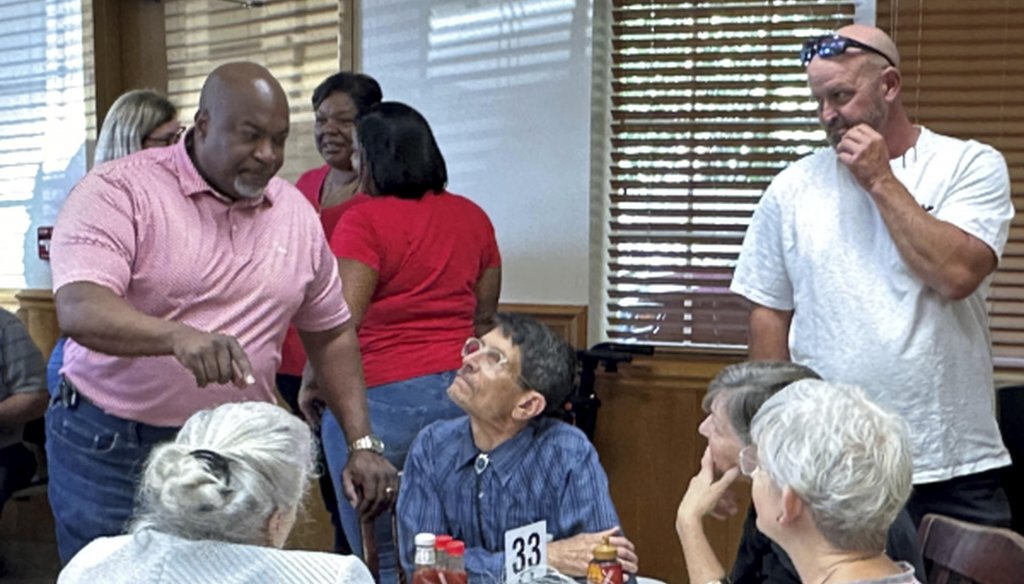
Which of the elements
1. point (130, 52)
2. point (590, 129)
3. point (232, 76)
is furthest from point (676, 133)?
point (130, 52)

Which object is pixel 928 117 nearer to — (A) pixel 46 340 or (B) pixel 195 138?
(B) pixel 195 138

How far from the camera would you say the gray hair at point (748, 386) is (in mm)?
2027

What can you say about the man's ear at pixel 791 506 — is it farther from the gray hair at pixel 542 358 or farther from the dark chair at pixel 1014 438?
the dark chair at pixel 1014 438

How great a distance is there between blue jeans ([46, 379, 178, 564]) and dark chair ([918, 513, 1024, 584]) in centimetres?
134

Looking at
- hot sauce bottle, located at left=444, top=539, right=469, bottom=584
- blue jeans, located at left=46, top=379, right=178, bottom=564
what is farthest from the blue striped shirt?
blue jeans, located at left=46, top=379, right=178, bottom=564

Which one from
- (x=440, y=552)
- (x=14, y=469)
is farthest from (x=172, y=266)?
(x=14, y=469)

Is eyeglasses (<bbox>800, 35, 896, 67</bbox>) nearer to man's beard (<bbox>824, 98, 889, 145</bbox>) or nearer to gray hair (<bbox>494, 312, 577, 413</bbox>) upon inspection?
man's beard (<bbox>824, 98, 889, 145</bbox>)

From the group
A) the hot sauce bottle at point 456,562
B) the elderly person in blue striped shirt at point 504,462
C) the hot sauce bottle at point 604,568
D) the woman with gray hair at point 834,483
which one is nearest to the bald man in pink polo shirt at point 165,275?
the elderly person in blue striped shirt at point 504,462

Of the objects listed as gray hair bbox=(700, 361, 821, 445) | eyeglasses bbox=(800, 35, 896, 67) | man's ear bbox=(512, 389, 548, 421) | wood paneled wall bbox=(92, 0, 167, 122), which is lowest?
man's ear bbox=(512, 389, 548, 421)

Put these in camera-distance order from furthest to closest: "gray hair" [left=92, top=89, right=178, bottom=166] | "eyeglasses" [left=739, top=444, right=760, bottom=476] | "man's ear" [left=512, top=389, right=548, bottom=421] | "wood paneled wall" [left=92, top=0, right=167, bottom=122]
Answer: "wood paneled wall" [left=92, top=0, right=167, bottom=122] < "gray hair" [left=92, top=89, right=178, bottom=166] < "man's ear" [left=512, top=389, right=548, bottom=421] < "eyeglasses" [left=739, top=444, right=760, bottom=476]

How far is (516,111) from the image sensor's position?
3.94 meters

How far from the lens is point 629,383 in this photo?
3.85 m

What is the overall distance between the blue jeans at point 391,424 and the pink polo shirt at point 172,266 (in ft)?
1.71

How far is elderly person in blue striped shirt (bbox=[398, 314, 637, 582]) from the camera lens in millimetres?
2289
